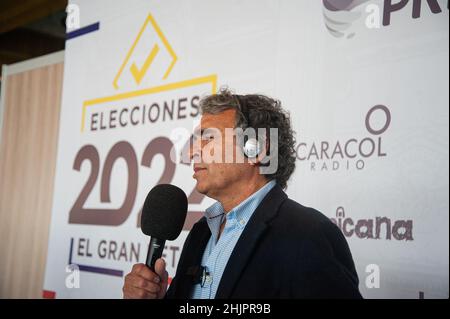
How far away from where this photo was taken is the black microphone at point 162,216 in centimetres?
123

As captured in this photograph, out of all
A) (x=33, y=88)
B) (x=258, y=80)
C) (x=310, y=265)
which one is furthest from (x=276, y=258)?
(x=33, y=88)

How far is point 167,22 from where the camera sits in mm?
2488

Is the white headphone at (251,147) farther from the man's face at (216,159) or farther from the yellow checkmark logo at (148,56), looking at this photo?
the yellow checkmark logo at (148,56)

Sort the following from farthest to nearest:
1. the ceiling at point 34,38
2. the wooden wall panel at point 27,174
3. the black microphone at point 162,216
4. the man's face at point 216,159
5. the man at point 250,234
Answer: the ceiling at point 34,38 → the wooden wall panel at point 27,174 → the man's face at point 216,159 → the black microphone at point 162,216 → the man at point 250,234

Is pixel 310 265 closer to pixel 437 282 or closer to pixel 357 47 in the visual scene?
pixel 437 282

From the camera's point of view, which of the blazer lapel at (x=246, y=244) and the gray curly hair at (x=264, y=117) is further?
the gray curly hair at (x=264, y=117)

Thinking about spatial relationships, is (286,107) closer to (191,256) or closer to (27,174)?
(191,256)

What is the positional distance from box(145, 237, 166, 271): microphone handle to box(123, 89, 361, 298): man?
0.06 feet

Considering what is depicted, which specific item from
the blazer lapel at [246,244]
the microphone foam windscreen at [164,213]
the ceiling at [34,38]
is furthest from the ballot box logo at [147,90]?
the ceiling at [34,38]

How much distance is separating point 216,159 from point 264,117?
0.66 ft

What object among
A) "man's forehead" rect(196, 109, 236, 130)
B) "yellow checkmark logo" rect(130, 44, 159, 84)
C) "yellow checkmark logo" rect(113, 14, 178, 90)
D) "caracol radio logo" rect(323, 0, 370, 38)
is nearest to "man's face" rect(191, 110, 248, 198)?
"man's forehead" rect(196, 109, 236, 130)

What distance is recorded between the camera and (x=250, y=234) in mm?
1177

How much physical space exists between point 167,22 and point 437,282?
173 cm

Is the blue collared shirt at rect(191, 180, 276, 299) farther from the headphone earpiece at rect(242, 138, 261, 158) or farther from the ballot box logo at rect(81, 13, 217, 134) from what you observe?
the ballot box logo at rect(81, 13, 217, 134)
